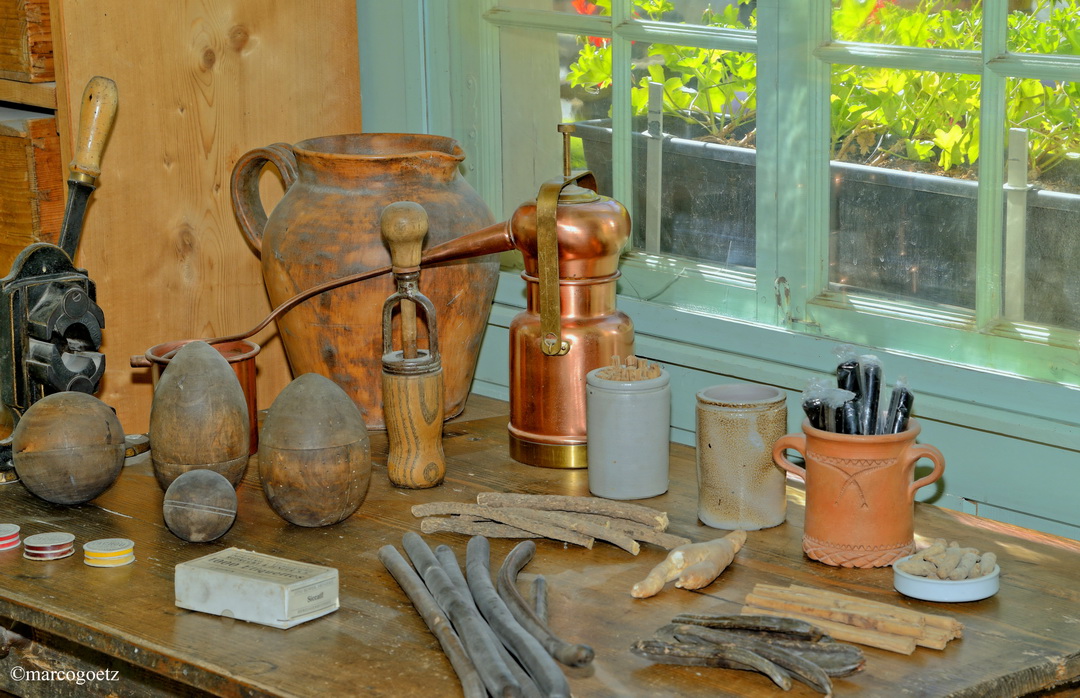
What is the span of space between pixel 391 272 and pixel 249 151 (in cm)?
34

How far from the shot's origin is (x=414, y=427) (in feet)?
4.55

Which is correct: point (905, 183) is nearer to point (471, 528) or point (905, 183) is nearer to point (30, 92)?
point (471, 528)

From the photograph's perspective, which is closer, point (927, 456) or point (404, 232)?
point (927, 456)

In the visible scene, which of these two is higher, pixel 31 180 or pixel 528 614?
pixel 31 180

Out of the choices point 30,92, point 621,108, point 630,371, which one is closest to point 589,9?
point 621,108

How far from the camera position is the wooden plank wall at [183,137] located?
1.66m

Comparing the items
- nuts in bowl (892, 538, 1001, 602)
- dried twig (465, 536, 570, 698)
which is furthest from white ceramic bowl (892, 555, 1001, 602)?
dried twig (465, 536, 570, 698)

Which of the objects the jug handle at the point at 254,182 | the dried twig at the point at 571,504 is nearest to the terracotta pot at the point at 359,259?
the jug handle at the point at 254,182

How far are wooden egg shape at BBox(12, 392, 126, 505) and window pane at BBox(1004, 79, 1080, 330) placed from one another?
1.01 m

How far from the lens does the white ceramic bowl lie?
107cm

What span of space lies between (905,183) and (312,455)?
749mm

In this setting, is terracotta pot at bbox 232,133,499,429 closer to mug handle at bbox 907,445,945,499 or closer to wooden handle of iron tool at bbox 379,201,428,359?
wooden handle of iron tool at bbox 379,201,428,359

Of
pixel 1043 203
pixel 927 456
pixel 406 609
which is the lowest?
pixel 406 609

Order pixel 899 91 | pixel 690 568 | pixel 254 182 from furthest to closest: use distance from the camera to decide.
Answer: pixel 254 182
pixel 899 91
pixel 690 568
